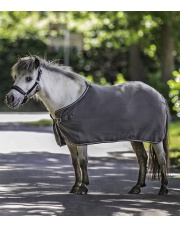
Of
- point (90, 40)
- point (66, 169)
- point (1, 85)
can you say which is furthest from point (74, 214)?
point (90, 40)

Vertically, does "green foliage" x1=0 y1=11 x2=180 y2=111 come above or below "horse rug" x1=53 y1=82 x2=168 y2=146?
below

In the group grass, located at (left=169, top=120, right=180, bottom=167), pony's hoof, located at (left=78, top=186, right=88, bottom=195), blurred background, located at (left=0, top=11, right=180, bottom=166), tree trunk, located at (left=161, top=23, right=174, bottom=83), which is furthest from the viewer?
blurred background, located at (left=0, top=11, right=180, bottom=166)

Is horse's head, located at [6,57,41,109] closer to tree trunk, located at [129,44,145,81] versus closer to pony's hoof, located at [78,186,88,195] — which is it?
pony's hoof, located at [78,186,88,195]

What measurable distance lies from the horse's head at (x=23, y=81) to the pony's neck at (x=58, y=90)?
14 cm

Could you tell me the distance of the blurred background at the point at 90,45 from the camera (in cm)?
2772

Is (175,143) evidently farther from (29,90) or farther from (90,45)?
(90,45)

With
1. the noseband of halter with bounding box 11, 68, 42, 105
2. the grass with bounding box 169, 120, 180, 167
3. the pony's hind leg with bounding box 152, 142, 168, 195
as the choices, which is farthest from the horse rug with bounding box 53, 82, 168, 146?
the grass with bounding box 169, 120, 180, 167

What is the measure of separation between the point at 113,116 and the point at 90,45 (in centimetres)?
2301

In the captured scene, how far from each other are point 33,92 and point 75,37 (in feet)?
74.6

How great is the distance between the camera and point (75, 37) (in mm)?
31562

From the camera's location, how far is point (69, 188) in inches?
395

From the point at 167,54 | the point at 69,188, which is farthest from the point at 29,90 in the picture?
the point at 167,54

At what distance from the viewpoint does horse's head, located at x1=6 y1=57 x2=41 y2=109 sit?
8836 millimetres
